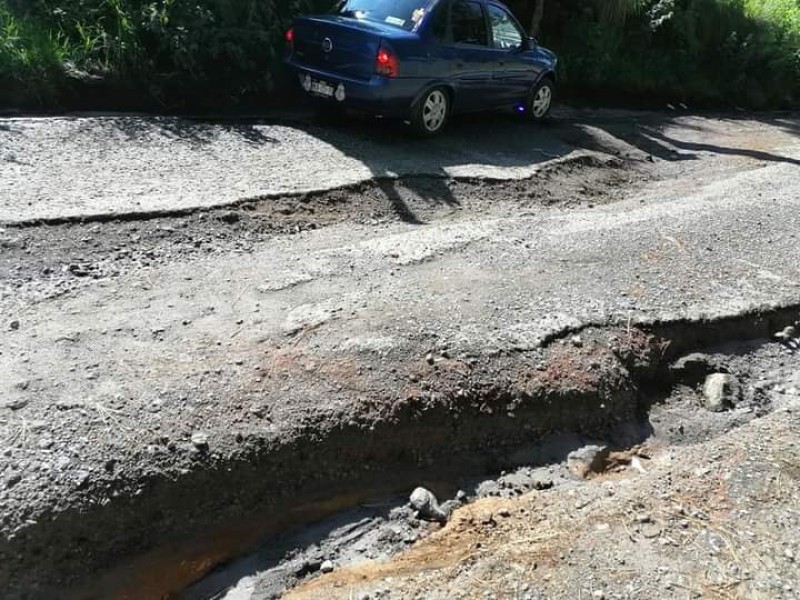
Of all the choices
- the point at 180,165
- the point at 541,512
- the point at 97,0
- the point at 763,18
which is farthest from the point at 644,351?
the point at 763,18

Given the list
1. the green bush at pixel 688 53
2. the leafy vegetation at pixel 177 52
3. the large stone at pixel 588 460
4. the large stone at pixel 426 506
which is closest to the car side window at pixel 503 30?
the leafy vegetation at pixel 177 52

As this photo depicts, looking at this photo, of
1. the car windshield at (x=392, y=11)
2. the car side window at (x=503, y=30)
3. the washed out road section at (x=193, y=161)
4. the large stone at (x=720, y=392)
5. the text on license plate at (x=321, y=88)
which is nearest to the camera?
the large stone at (x=720, y=392)

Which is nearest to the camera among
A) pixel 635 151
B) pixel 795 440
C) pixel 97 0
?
pixel 795 440

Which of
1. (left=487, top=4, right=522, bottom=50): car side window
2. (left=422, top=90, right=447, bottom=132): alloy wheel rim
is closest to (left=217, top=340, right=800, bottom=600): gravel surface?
(left=422, top=90, right=447, bottom=132): alloy wheel rim

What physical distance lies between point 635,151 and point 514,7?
4.98 meters

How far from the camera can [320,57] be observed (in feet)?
27.0

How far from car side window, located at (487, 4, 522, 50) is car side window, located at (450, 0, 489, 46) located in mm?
210

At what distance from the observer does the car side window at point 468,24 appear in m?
8.66

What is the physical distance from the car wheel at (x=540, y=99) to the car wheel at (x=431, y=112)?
2073mm

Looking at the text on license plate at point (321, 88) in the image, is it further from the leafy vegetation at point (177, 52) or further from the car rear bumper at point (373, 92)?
the leafy vegetation at point (177, 52)

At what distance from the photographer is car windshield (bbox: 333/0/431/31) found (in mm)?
8242

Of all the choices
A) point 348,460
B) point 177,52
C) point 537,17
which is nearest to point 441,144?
point 177,52

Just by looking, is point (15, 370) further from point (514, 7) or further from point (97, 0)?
point (514, 7)

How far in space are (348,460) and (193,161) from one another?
4110mm
